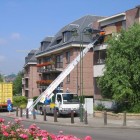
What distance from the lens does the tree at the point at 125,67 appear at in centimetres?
2895

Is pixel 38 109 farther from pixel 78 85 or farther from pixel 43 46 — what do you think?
pixel 43 46

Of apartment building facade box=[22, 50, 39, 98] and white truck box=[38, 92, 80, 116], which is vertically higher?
apartment building facade box=[22, 50, 39, 98]

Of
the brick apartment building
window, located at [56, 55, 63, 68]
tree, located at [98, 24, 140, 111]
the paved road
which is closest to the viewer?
the paved road

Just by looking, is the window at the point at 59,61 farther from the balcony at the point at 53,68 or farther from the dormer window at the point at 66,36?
the dormer window at the point at 66,36

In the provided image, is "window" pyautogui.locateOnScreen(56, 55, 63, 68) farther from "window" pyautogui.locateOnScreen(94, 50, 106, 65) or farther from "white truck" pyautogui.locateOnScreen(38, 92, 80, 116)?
"white truck" pyautogui.locateOnScreen(38, 92, 80, 116)

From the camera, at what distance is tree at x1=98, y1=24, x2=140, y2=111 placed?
28.9m

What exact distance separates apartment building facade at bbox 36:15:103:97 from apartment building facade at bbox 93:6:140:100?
212cm

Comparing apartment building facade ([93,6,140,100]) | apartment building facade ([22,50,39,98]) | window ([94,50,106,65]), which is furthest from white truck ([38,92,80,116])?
apartment building facade ([22,50,39,98])

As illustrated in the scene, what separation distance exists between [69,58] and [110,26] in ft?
34.3

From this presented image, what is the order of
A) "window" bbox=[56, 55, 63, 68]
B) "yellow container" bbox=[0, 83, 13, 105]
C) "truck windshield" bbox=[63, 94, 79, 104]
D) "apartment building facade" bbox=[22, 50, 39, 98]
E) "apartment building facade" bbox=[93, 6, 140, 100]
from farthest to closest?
"apartment building facade" bbox=[22, 50, 39, 98] < "window" bbox=[56, 55, 63, 68] < "yellow container" bbox=[0, 83, 13, 105] < "apartment building facade" bbox=[93, 6, 140, 100] < "truck windshield" bbox=[63, 94, 79, 104]

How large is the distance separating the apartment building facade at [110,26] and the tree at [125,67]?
7.15 m

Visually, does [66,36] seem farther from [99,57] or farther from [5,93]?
[5,93]

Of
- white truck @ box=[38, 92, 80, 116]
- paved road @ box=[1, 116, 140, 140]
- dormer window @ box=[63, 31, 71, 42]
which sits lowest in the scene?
paved road @ box=[1, 116, 140, 140]

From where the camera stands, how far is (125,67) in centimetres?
2906
